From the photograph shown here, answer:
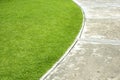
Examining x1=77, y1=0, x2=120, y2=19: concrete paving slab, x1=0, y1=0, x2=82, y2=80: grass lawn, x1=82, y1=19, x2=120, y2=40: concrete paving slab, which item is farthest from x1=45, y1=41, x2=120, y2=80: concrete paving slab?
x1=77, y1=0, x2=120, y2=19: concrete paving slab

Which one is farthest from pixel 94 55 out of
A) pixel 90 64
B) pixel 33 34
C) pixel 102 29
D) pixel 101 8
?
pixel 101 8

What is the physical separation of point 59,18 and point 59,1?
415cm

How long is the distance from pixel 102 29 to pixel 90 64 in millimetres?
3736

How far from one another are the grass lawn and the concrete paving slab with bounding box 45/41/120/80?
47cm

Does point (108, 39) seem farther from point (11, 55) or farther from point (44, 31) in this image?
point (11, 55)

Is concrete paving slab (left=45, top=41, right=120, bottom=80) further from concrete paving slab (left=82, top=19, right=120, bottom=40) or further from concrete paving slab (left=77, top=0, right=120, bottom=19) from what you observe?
concrete paving slab (left=77, top=0, right=120, bottom=19)

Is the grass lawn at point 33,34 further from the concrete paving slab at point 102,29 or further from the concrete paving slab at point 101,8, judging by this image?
the concrete paving slab at point 101,8

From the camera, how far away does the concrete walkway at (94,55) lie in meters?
6.70

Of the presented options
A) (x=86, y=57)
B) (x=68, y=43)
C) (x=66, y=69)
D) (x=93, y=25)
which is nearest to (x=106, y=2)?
(x=93, y=25)

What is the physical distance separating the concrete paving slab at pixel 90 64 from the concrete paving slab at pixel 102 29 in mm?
984

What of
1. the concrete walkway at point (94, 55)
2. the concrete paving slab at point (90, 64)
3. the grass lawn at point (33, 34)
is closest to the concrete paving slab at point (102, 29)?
the concrete walkway at point (94, 55)

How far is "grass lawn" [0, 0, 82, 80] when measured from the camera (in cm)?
725

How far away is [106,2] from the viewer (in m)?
16.8

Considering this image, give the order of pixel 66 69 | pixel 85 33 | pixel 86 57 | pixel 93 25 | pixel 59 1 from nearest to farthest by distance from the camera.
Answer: pixel 66 69, pixel 86 57, pixel 85 33, pixel 93 25, pixel 59 1
